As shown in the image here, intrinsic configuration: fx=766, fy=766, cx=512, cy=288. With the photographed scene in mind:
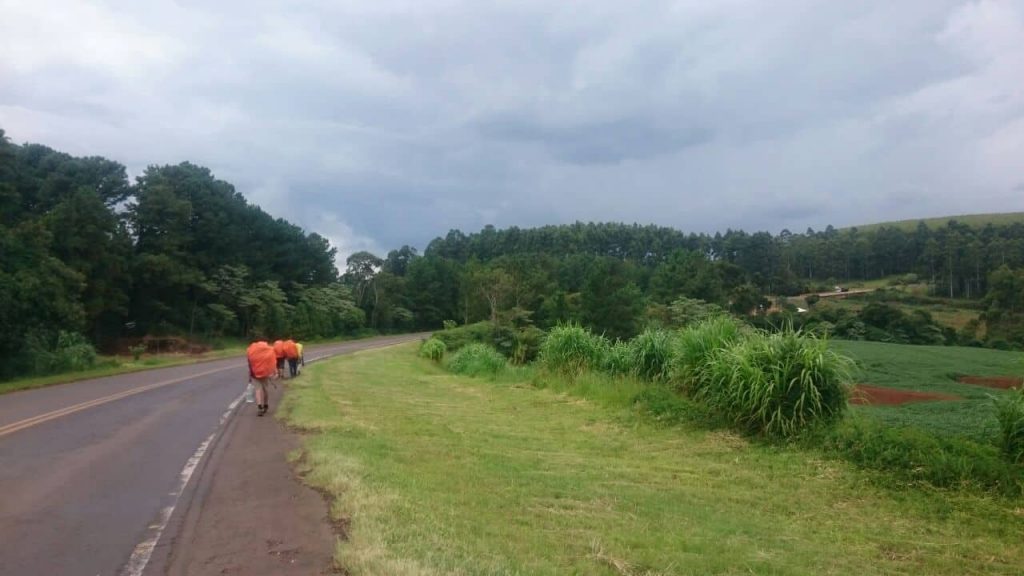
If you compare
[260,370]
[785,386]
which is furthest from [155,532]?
[260,370]

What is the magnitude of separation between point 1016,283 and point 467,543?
70.3 m

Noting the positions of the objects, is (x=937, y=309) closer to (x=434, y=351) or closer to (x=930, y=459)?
(x=434, y=351)

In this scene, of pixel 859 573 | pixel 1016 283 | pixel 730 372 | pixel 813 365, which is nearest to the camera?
pixel 859 573

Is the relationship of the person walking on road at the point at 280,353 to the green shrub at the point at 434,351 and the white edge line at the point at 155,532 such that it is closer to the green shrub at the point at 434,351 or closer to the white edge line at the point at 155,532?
the white edge line at the point at 155,532

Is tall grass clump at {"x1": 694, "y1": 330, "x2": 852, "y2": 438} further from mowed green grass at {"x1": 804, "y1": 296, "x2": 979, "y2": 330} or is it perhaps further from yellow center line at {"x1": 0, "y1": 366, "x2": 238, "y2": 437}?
mowed green grass at {"x1": 804, "y1": 296, "x2": 979, "y2": 330}

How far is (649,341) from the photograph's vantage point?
2044 cm

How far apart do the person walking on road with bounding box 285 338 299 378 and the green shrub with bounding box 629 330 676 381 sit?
1204cm

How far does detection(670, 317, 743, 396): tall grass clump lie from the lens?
15.7 meters

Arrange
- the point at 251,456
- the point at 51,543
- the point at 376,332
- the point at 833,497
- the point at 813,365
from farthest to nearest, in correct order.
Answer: the point at 376,332
the point at 813,365
the point at 251,456
the point at 833,497
the point at 51,543

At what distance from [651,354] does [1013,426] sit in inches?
434

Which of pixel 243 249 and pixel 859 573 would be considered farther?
pixel 243 249

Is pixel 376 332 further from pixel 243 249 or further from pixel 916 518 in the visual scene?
pixel 916 518

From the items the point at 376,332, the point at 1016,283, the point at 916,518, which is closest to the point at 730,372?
the point at 916,518

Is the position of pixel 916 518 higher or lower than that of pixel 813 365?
lower
